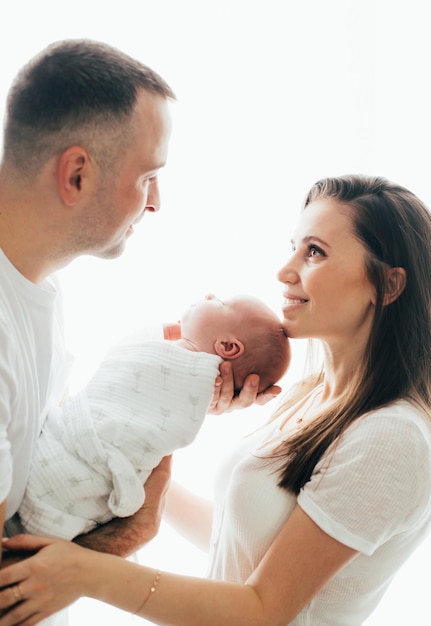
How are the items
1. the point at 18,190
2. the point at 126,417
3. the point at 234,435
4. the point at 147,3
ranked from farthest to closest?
the point at 234,435 < the point at 147,3 < the point at 126,417 < the point at 18,190

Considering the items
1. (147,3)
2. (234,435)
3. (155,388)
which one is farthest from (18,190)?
(234,435)

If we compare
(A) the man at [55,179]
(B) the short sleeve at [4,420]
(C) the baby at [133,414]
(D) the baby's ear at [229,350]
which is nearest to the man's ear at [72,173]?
(A) the man at [55,179]

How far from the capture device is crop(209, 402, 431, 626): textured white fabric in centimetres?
143

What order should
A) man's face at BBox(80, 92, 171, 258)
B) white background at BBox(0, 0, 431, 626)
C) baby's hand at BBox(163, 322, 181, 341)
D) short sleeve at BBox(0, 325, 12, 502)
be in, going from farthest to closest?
white background at BBox(0, 0, 431, 626) < baby's hand at BBox(163, 322, 181, 341) < man's face at BBox(80, 92, 171, 258) < short sleeve at BBox(0, 325, 12, 502)

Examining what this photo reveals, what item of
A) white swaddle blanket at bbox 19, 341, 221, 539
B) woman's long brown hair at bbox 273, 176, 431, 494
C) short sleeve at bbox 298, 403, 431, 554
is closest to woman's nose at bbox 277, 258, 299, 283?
woman's long brown hair at bbox 273, 176, 431, 494

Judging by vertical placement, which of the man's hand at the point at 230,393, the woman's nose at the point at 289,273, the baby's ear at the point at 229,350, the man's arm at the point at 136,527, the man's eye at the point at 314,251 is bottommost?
the man's arm at the point at 136,527

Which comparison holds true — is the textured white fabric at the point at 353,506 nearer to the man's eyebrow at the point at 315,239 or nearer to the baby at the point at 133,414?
the baby at the point at 133,414

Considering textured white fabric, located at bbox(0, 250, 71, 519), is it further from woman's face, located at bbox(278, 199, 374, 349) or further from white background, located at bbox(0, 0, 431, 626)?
white background, located at bbox(0, 0, 431, 626)

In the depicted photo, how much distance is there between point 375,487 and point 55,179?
86 centimetres

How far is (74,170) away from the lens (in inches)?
52.6

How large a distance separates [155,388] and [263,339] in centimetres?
30

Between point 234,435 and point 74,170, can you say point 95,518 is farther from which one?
point 234,435

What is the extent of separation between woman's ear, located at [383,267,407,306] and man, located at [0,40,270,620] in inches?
23.0

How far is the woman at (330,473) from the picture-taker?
1.41m
